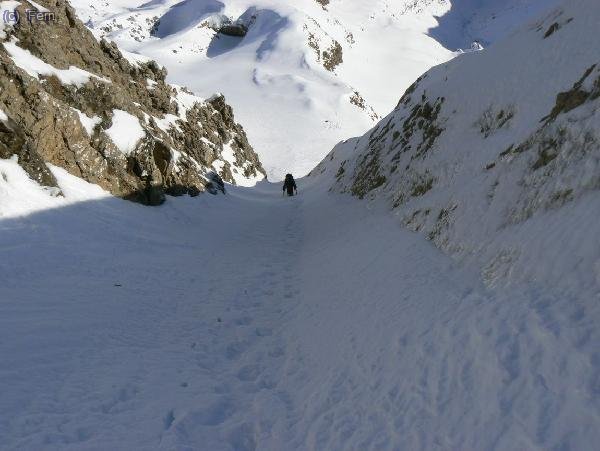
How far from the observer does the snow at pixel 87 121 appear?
52.8 feet

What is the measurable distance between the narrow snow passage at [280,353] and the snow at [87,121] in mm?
5023

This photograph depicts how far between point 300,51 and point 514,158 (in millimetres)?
87050

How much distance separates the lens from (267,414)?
607 centimetres

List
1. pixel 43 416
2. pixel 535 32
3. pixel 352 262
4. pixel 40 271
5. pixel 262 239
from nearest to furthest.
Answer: pixel 43 416
pixel 40 271
pixel 352 262
pixel 535 32
pixel 262 239

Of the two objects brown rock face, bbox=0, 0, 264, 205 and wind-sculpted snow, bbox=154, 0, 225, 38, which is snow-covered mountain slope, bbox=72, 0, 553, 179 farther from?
brown rock face, bbox=0, 0, 264, 205

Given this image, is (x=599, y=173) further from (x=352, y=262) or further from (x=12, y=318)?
(x=12, y=318)

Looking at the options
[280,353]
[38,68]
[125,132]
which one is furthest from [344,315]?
[38,68]

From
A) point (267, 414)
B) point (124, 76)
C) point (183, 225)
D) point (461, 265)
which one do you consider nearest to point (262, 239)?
point (183, 225)

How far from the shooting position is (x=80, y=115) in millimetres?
16172

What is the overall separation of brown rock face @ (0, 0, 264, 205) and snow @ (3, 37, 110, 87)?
67mm

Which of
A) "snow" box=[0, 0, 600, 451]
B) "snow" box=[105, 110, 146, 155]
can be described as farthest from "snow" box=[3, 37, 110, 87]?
"snow" box=[0, 0, 600, 451]

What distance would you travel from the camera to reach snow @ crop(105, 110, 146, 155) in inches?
687

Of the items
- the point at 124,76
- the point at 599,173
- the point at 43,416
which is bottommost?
the point at 43,416

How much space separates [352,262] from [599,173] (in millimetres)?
5922
